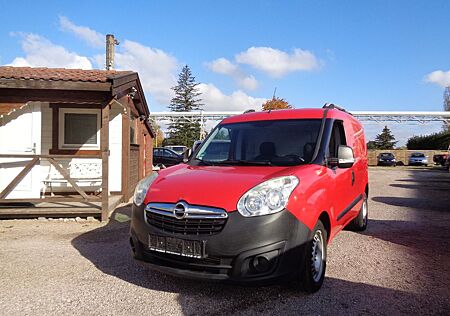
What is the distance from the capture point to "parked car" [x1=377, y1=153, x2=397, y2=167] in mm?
36625

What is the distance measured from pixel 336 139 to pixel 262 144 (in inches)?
39.9

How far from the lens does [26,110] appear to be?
819cm

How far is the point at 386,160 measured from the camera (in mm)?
36781

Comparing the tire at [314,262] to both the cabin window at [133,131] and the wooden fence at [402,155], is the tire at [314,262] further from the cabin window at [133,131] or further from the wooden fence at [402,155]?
the wooden fence at [402,155]

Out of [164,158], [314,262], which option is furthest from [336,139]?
[164,158]

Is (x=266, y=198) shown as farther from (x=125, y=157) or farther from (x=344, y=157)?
(x=125, y=157)

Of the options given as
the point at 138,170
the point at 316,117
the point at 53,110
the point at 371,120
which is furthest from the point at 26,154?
the point at 371,120

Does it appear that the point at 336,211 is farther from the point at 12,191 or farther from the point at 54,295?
the point at 12,191

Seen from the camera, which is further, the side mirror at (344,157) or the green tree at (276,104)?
the green tree at (276,104)

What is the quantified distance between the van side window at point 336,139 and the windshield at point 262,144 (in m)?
0.25

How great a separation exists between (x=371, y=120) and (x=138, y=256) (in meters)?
46.2

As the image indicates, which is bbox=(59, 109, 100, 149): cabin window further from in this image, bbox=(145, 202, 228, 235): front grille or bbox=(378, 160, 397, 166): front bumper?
bbox=(378, 160, 397, 166): front bumper

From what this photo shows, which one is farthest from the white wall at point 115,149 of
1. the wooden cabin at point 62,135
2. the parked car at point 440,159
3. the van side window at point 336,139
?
the parked car at point 440,159

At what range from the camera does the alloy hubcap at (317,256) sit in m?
3.77
